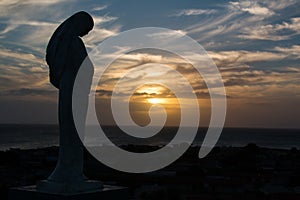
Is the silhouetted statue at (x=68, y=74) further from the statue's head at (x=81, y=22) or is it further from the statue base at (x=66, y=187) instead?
the statue base at (x=66, y=187)

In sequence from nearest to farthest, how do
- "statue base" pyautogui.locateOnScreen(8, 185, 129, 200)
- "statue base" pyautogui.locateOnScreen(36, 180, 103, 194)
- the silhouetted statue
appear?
"statue base" pyautogui.locateOnScreen(8, 185, 129, 200), "statue base" pyautogui.locateOnScreen(36, 180, 103, 194), the silhouetted statue

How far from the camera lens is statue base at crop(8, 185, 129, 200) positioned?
6403mm

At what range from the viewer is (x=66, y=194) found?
6.40 metres

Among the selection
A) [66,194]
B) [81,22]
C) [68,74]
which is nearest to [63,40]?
[81,22]

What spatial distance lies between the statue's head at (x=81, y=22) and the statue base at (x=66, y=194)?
2316 mm

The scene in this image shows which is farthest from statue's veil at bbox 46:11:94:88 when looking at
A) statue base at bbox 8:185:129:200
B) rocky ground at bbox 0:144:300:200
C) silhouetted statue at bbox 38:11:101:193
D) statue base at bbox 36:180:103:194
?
rocky ground at bbox 0:144:300:200

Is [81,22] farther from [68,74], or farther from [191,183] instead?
[191,183]

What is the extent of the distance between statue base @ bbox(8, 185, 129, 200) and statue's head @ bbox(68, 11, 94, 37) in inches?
91.2

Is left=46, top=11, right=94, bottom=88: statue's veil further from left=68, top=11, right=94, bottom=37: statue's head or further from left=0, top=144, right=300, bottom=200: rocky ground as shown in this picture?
left=0, top=144, right=300, bottom=200: rocky ground

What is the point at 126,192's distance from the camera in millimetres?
7238

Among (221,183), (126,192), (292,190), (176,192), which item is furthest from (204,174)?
(126,192)

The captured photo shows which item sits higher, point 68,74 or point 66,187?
point 68,74

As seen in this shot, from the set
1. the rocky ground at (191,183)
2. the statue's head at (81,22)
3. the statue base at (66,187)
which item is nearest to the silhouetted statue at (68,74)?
the statue's head at (81,22)

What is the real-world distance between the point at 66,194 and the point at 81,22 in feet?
8.20
